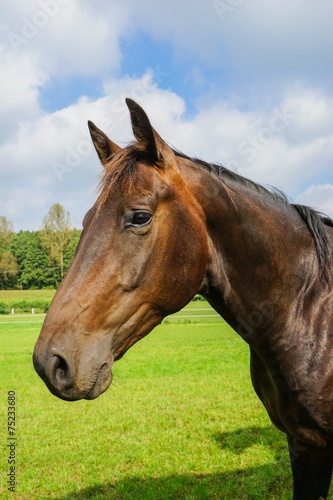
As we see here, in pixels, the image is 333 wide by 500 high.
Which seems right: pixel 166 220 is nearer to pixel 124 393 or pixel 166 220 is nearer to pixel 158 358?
pixel 124 393

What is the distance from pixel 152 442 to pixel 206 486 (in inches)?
75.5

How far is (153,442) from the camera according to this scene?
6984 millimetres

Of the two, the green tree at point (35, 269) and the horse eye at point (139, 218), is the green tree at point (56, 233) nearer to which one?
the green tree at point (35, 269)

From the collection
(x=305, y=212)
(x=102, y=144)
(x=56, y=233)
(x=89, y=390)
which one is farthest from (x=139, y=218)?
Answer: (x=56, y=233)

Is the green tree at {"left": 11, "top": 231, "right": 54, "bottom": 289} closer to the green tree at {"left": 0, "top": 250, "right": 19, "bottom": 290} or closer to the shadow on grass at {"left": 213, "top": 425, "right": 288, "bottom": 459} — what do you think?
the green tree at {"left": 0, "top": 250, "right": 19, "bottom": 290}

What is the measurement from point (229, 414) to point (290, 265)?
248 inches

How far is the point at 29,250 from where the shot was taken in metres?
72.7

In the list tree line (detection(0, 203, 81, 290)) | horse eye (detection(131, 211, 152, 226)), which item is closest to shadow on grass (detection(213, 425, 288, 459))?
horse eye (detection(131, 211, 152, 226))

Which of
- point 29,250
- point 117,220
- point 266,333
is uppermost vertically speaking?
point 29,250

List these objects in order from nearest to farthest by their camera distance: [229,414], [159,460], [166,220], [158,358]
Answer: [166,220] < [159,460] < [229,414] < [158,358]

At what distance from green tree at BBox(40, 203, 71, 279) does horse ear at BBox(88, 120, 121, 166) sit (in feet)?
182

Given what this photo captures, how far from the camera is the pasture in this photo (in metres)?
5.27

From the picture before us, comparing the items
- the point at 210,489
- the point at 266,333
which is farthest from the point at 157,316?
the point at 210,489

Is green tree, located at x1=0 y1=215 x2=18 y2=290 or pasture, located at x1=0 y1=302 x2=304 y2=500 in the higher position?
green tree, located at x1=0 y1=215 x2=18 y2=290
